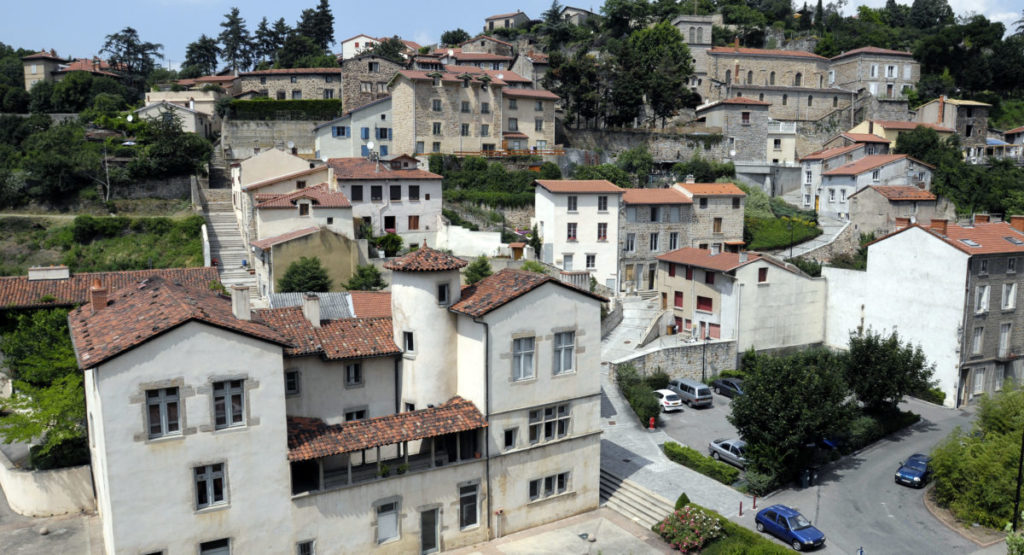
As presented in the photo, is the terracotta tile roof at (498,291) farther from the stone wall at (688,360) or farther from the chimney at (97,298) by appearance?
the stone wall at (688,360)

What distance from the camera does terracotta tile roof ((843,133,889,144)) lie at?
69.7m

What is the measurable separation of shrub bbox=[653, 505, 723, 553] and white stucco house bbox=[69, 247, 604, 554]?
3513 millimetres

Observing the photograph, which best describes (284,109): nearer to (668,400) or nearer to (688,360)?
(688,360)

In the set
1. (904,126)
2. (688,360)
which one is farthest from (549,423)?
(904,126)

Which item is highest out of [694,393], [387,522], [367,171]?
[367,171]

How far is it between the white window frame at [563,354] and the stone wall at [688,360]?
41.1 ft

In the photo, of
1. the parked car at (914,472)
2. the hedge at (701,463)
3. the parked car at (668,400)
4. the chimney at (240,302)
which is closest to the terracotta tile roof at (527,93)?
the parked car at (668,400)

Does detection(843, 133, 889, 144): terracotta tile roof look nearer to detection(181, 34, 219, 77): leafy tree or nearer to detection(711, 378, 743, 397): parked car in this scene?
detection(711, 378, 743, 397): parked car

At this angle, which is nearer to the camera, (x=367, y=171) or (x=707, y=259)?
(x=707, y=259)

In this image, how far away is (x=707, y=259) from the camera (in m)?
46.2

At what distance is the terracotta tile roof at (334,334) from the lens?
24.7 meters

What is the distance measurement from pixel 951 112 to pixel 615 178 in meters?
43.6

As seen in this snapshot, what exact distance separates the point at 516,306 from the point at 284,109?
176 ft

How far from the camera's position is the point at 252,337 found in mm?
20828
